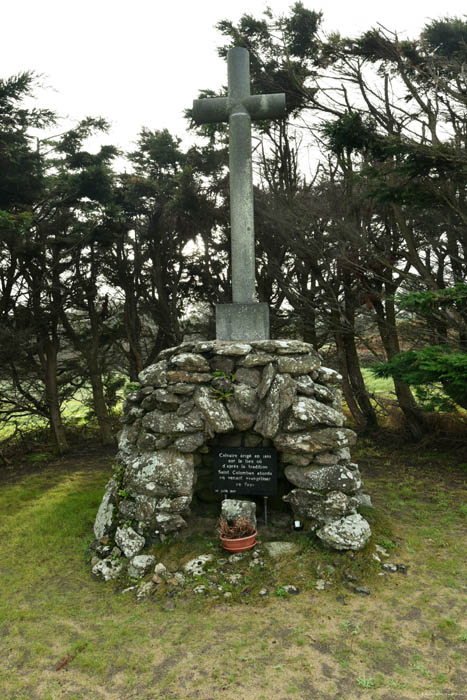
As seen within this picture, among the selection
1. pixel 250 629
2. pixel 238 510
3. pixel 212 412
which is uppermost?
pixel 212 412

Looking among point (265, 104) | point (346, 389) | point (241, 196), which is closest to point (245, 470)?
point (241, 196)

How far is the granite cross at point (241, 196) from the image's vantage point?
650 centimetres

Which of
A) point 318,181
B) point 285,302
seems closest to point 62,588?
point 285,302

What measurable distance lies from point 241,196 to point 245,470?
413cm

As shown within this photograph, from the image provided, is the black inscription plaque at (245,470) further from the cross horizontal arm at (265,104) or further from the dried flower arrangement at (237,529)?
the cross horizontal arm at (265,104)

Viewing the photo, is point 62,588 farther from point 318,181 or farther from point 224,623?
point 318,181

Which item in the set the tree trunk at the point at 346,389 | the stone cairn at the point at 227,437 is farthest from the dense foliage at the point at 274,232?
the stone cairn at the point at 227,437

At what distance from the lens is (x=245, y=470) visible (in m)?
5.86

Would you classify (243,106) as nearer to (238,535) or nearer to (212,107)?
(212,107)

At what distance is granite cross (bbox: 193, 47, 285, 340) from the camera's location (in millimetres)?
6500

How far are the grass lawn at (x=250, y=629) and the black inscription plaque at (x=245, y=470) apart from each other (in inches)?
25.3

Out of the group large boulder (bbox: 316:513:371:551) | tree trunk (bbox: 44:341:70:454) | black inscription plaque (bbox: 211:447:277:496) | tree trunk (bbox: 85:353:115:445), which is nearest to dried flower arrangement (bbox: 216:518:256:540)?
black inscription plaque (bbox: 211:447:277:496)

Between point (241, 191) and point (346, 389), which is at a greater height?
point (241, 191)

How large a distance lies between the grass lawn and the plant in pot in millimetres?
197
